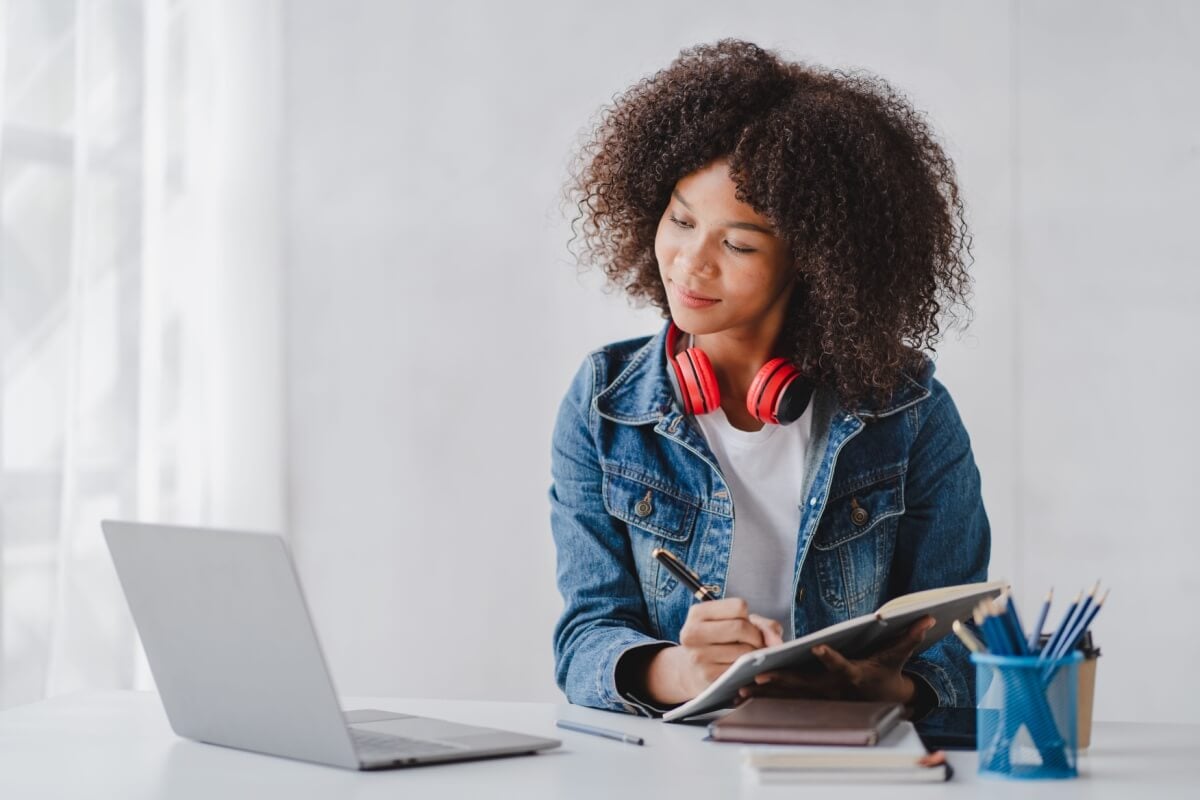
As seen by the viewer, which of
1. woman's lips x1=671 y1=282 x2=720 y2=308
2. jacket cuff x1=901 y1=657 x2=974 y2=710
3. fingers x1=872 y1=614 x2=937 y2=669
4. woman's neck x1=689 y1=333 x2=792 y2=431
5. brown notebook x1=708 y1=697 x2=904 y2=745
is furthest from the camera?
woman's neck x1=689 y1=333 x2=792 y2=431

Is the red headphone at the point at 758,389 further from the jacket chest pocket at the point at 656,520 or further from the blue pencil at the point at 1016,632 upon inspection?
the blue pencil at the point at 1016,632

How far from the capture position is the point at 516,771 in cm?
116

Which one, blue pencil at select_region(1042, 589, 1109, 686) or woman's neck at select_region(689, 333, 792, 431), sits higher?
woman's neck at select_region(689, 333, 792, 431)

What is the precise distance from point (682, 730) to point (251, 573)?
0.51 meters

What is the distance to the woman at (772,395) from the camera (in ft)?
5.77

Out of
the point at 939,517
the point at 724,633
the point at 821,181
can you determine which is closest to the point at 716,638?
the point at 724,633

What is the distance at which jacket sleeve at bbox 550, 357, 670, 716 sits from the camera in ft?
5.28

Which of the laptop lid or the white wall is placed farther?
the white wall

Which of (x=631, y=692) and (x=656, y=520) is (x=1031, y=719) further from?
(x=656, y=520)

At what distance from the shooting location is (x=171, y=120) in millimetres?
2705

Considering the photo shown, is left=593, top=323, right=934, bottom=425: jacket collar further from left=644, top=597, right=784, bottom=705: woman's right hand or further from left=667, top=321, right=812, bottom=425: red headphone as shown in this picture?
left=644, top=597, right=784, bottom=705: woman's right hand

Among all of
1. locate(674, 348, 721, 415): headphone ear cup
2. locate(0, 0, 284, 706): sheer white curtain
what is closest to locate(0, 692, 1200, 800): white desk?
locate(674, 348, 721, 415): headphone ear cup

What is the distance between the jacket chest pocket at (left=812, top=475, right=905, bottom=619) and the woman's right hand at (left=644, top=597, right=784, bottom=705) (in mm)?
382

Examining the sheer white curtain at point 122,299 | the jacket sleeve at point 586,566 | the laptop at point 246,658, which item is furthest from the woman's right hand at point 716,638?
the sheer white curtain at point 122,299
